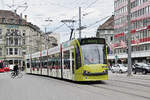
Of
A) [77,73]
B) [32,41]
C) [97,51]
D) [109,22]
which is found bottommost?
[77,73]

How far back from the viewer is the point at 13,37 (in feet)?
279

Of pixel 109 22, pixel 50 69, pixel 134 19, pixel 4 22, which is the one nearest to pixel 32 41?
pixel 4 22

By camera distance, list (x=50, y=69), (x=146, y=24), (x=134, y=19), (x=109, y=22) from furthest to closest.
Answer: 1. (x=109, y=22)
2. (x=134, y=19)
3. (x=146, y=24)
4. (x=50, y=69)

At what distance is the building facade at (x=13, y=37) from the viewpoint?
8338cm

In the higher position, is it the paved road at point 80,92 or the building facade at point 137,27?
the building facade at point 137,27

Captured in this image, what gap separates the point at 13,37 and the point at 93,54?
70.4 metres

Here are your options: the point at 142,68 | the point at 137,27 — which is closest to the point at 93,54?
the point at 142,68

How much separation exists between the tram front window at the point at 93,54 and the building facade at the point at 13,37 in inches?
2638

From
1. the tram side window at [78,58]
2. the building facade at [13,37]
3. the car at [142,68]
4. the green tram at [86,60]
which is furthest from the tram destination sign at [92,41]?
the building facade at [13,37]

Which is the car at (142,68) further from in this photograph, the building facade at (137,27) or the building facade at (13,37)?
the building facade at (13,37)

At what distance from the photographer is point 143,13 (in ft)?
187

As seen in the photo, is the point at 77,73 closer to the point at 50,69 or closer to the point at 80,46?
the point at 80,46

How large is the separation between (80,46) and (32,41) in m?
77.4

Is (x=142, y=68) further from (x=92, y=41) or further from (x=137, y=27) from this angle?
(x=137, y=27)
